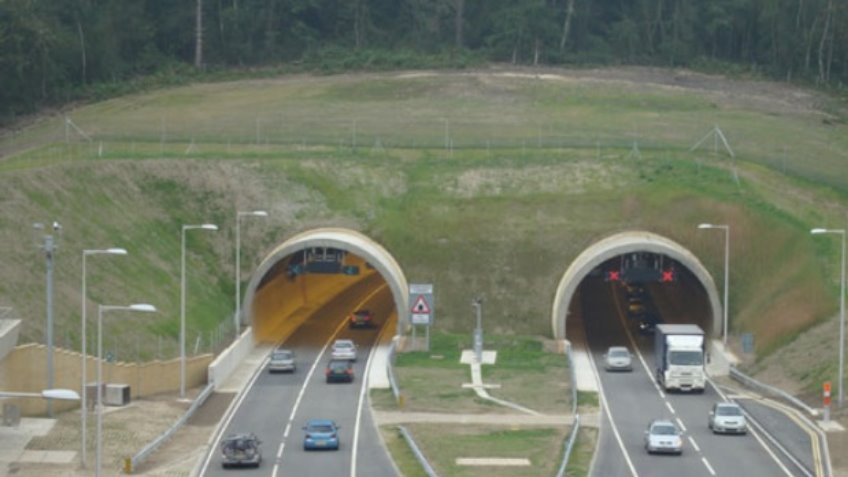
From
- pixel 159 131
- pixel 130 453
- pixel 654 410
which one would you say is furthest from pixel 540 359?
pixel 159 131

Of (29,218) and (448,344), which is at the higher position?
(29,218)

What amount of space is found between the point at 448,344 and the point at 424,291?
396 cm

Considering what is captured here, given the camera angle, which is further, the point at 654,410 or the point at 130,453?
the point at 654,410

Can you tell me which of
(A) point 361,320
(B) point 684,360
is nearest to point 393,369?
(B) point 684,360

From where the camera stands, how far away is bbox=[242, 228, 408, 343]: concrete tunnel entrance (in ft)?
349

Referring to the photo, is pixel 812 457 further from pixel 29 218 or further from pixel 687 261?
pixel 29 218

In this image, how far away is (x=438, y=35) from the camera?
172m

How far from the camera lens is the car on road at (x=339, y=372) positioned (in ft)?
307

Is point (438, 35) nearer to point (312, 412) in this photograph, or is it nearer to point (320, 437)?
point (312, 412)

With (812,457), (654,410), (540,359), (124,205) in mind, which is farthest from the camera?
(124,205)

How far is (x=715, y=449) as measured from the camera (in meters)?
78.0

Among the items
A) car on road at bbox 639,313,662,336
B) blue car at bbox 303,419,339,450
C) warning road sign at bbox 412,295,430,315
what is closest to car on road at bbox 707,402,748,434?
blue car at bbox 303,419,339,450

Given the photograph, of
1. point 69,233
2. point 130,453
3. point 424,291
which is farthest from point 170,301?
point 130,453

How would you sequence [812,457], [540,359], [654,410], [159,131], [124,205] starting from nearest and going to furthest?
[812,457], [654,410], [540,359], [124,205], [159,131]
